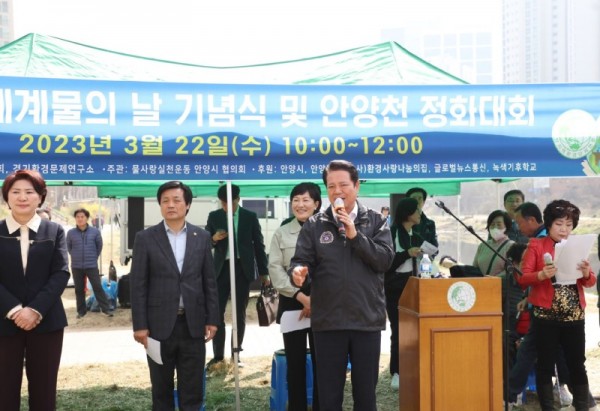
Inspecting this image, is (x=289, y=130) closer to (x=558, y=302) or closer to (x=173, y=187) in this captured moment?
(x=173, y=187)

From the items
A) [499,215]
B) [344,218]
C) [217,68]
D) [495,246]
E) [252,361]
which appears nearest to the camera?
[344,218]

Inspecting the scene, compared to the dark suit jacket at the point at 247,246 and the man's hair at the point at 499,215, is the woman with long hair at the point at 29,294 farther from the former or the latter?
the man's hair at the point at 499,215

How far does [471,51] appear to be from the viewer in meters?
126

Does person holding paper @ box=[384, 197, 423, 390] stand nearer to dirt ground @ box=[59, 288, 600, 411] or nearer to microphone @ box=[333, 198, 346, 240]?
dirt ground @ box=[59, 288, 600, 411]

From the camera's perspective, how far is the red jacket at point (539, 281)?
4672 mm

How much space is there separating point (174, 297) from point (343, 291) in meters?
1.14

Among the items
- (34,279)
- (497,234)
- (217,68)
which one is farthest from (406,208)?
(34,279)

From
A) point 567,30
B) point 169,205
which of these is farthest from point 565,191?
point 169,205

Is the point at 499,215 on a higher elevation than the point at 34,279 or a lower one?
higher

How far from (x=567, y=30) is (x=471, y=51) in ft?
128

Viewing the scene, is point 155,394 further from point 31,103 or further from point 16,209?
point 31,103

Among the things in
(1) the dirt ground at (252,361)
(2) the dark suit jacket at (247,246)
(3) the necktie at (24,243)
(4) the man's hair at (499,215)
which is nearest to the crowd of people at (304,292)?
(3) the necktie at (24,243)

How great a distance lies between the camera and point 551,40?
91.4 m

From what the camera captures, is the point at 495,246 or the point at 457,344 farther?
the point at 495,246
